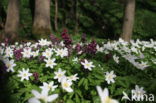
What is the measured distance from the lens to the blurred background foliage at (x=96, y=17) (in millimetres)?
14836


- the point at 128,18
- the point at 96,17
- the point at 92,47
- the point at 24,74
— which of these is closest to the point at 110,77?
the point at 92,47

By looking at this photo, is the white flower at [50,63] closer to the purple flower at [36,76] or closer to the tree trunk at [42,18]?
the purple flower at [36,76]

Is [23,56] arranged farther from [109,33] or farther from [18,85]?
[109,33]

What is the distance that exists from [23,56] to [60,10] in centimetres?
1200

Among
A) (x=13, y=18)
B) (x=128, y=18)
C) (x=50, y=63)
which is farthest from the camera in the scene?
(x=13, y=18)

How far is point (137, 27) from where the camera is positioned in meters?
15.1

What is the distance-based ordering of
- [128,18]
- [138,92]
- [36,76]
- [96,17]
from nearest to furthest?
1. [138,92]
2. [36,76]
3. [128,18]
4. [96,17]

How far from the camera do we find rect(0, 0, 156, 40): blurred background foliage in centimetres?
1484

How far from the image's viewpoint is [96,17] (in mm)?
15969

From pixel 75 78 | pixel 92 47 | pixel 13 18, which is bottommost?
pixel 75 78

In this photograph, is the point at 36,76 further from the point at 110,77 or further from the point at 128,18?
the point at 128,18

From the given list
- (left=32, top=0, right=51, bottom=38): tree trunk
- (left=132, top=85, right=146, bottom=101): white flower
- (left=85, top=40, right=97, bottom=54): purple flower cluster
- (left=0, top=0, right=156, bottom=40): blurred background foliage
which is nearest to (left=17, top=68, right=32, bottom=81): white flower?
(left=85, top=40, right=97, bottom=54): purple flower cluster

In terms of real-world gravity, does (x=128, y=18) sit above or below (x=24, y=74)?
above

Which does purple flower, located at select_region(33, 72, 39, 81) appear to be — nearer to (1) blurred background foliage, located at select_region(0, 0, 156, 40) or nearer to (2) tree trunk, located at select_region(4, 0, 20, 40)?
(2) tree trunk, located at select_region(4, 0, 20, 40)
